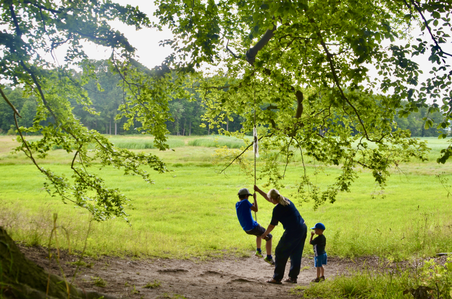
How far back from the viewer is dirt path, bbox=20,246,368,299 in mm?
5141

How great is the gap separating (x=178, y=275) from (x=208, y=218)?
8718 millimetres

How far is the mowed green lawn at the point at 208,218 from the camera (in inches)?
367

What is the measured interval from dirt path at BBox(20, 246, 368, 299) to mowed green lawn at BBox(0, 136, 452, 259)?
65 centimetres

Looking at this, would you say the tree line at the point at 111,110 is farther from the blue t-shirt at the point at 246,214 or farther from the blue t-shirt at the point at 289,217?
the blue t-shirt at the point at 289,217

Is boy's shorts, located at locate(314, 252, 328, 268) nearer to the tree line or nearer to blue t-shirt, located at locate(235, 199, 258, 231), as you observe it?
blue t-shirt, located at locate(235, 199, 258, 231)

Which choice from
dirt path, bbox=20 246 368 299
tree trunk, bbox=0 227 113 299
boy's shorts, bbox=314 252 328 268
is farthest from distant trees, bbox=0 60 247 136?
boy's shorts, bbox=314 252 328 268

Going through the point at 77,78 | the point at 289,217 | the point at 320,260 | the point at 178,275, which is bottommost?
the point at 178,275

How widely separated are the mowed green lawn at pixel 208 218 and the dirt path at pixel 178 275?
65cm

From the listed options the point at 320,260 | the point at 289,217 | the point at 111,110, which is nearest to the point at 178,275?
the point at 289,217

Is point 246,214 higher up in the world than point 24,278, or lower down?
lower down

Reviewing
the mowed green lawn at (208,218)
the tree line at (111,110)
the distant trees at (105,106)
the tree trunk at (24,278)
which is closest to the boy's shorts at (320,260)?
the mowed green lawn at (208,218)

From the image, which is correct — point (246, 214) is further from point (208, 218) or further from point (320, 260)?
point (208, 218)

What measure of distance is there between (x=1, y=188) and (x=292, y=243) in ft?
76.7

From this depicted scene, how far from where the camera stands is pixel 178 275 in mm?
7297
